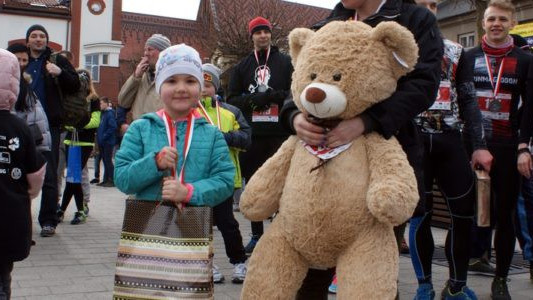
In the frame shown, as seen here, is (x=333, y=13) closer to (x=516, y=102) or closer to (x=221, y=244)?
(x=516, y=102)

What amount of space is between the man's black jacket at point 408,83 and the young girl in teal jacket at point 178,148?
16.4 inches

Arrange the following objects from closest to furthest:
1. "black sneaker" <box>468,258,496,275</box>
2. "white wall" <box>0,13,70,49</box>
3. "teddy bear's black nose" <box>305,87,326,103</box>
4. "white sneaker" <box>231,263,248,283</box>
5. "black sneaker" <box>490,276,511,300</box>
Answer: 1. "teddy bear's black nose" <box>305,87,326,103</box>
2. "black sneaker" <box>490,276,511,300</box>
3. "white sneaker" <box>231,263,248,283</box>
4. "black sneaker" <box>468,258,496,275</box>
5. "white wall" <box>0,13,70,49</box>

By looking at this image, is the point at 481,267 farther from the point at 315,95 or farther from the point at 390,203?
the point at 315,95

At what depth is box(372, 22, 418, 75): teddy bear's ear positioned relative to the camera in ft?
8.36

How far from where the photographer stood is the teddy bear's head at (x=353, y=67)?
253 centimetres

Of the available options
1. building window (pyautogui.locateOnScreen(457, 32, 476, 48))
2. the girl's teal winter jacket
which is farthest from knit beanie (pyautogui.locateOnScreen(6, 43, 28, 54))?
building window (pyautogui.locateOnScreen(457, 32, 476, 48))

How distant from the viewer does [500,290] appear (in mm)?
4508

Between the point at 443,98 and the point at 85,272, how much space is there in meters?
3.14

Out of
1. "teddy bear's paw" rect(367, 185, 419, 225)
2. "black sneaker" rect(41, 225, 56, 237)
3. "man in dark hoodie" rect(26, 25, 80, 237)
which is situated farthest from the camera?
"black sneaker" rect(41, 225, 56, 237)

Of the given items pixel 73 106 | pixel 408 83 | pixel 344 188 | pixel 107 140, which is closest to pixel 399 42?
pixel 408 83

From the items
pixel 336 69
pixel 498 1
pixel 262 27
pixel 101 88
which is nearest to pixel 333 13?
pixel 336 69

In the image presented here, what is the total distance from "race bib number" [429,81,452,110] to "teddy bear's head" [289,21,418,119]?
1462 millimetres

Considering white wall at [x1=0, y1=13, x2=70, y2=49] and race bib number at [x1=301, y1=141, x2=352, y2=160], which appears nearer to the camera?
race bib number at [x1=301, y1=141, x2=352, y2=160]

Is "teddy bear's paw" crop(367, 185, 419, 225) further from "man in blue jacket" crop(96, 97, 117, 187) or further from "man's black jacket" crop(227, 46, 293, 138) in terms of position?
"man in blue jacket" crop(96, 97, 117, 187)
